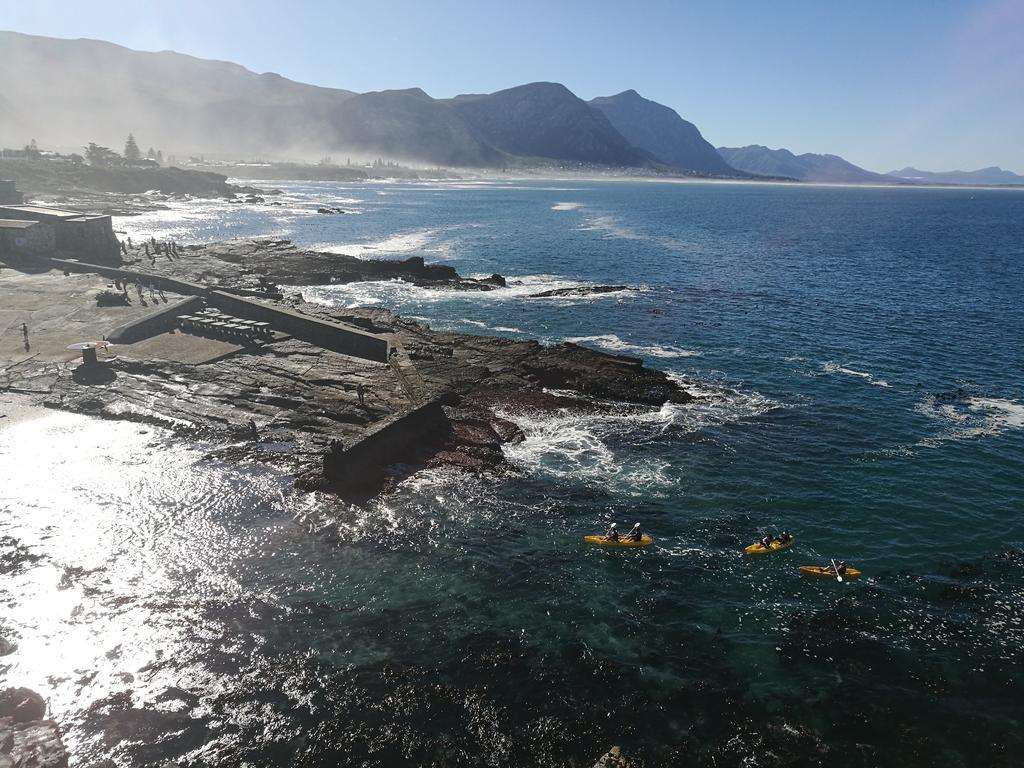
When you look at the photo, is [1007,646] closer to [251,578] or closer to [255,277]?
[251,578]

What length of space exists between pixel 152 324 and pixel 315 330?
12.5m

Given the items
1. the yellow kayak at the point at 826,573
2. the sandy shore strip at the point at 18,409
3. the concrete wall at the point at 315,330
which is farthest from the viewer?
the concrete wall at the point at 315,330

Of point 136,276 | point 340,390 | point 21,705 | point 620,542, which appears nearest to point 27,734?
point 21,705

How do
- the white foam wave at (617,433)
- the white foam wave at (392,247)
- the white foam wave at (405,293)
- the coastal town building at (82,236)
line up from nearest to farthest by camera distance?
the white foam wave at (617,433), the white foam wave at (405,293), the coastal town building at (82,236), the white foam wave at (392,247)

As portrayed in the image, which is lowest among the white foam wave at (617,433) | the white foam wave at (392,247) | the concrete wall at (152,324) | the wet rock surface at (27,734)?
the wet rock surface at (27,734)

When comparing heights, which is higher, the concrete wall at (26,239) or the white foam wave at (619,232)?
the white foam wave at (619,232)

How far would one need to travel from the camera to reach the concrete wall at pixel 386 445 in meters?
27.3

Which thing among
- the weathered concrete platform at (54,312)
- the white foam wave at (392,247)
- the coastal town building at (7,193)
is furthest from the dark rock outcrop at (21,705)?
the coastal town building at (7,193)

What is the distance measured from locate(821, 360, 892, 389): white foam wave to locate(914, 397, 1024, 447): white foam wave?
10.4ft

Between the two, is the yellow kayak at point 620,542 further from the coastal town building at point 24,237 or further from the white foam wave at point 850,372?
the coastal town building at point 24,237

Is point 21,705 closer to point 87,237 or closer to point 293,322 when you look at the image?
point 293,322

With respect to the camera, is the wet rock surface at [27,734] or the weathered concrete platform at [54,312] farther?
the weathered concrete platform at [54,312]

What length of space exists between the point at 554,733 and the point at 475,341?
32.9 meters

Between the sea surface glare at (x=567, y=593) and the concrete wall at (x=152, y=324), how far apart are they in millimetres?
12506
